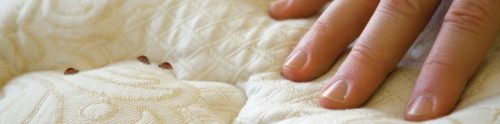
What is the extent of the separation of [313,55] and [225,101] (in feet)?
0.39

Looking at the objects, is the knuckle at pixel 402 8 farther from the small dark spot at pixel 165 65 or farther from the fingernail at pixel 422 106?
the small dark spot at pixel 165 65

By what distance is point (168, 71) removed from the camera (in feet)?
2.29

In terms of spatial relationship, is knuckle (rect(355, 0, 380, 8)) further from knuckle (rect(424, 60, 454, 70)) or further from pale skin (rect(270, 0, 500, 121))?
knuckle (rect(424, 60, 454, 70))

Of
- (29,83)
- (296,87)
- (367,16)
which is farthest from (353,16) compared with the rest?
(29,83)

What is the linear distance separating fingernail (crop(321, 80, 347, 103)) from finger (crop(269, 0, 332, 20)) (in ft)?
0.64

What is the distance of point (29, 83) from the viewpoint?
2.16 ft

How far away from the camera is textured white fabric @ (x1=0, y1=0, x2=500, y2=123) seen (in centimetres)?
57

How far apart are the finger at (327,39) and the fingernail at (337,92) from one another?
2.4 inches

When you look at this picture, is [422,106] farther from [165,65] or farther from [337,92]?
[165,65]

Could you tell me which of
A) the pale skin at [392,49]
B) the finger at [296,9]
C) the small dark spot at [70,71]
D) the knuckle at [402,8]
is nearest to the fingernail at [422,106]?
the pale skin at [392,49]

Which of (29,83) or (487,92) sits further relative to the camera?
(29,83)

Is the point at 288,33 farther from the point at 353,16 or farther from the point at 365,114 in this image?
the point at 365,114

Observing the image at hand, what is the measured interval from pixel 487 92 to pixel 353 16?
20cm

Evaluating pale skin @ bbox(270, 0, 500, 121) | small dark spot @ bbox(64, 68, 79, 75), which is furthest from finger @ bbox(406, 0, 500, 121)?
small dark spot @ bbox(64, 68, 79, 75)
